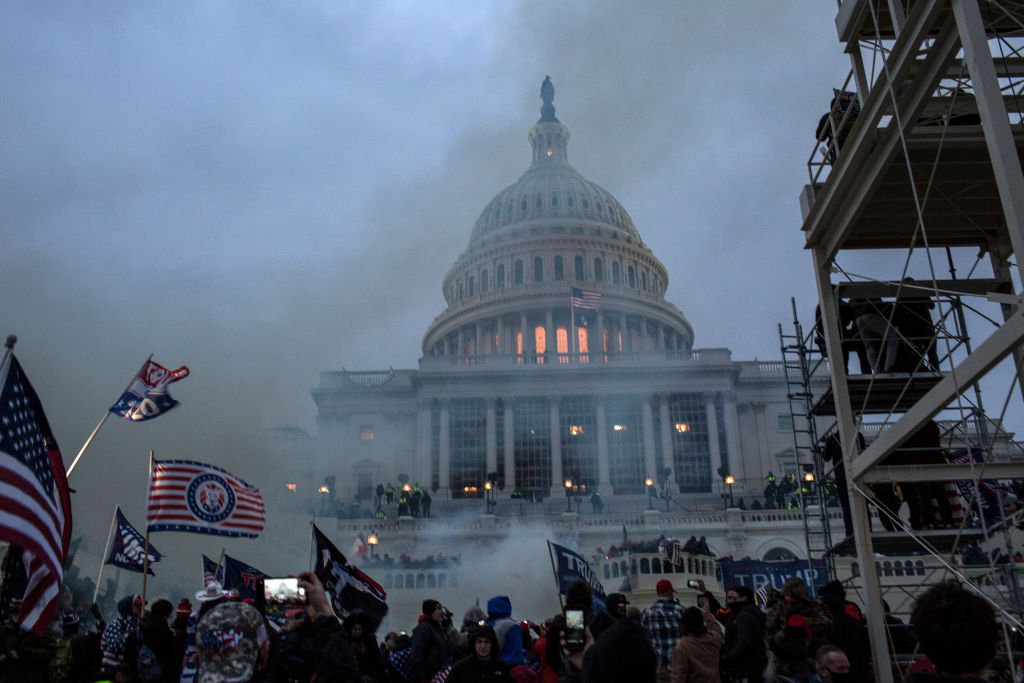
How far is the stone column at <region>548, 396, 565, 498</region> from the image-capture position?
5884 cm

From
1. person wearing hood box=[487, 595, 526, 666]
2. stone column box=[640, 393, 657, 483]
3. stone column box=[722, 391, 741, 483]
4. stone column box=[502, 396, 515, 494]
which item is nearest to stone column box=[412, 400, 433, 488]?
stone column box=[502, 396, 515, 494]

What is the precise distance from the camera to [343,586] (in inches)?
419

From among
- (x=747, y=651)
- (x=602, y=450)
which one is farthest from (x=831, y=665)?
(x=602, y=450)

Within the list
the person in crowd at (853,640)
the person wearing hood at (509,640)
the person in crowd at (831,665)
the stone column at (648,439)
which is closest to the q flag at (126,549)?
the person wearing hood at (509,640)

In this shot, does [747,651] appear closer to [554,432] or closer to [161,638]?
[161,638]

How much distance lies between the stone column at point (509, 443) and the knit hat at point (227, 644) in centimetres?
5500

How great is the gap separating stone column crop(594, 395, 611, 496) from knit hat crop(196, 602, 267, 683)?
5476cm

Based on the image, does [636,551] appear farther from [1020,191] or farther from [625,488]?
[1020,191]

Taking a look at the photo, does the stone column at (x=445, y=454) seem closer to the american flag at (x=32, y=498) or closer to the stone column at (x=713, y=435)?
the stone column at (x=713, y=435)

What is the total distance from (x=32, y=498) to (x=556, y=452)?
52.7 metres

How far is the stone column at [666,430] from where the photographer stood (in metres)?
59.9

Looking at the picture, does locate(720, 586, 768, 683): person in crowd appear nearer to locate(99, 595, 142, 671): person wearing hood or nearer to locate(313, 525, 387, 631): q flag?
locate(313, 525, 387, 631): q flag

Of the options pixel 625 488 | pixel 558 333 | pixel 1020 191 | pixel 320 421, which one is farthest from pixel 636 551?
pixel 558 333

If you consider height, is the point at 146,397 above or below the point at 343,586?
above
